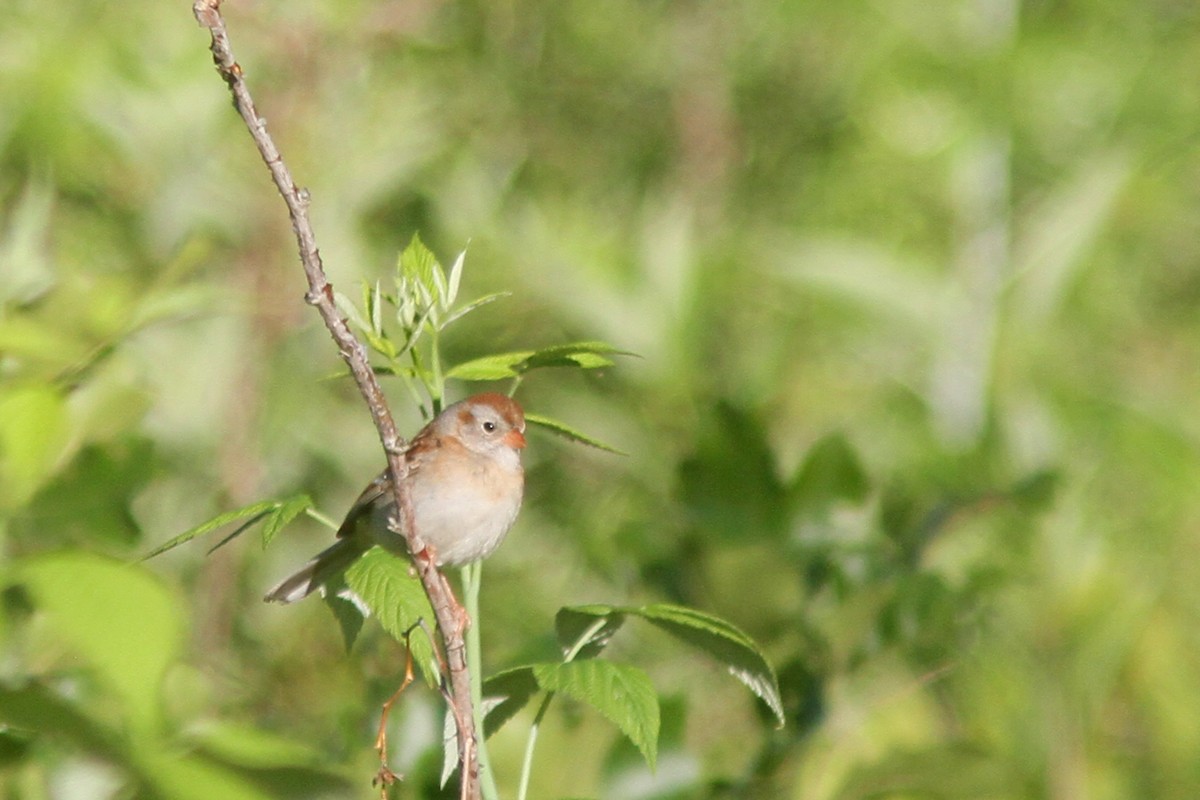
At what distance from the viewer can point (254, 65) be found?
364cm

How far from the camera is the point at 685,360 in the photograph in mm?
2977

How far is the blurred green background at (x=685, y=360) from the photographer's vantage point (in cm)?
194

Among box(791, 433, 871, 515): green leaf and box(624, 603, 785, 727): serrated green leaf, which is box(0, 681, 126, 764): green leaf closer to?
box(624, 603, 785, 727): serrated green leaf

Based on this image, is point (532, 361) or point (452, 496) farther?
point (452, 496)

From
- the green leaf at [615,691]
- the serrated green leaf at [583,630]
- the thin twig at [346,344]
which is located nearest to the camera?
the thin twig at [346,344]

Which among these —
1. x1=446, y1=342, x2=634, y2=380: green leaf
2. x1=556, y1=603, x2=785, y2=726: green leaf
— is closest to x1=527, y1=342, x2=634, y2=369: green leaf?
x1=446, y1=342, x2=634, y2=380: green leaf

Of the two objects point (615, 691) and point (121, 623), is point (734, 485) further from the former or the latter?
point (121, 623)

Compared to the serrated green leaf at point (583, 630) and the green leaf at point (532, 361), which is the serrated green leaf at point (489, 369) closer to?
the green leaf at point (532, 361)

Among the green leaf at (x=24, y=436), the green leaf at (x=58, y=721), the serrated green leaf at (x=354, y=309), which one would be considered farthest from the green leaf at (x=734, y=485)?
the green leaf at (x=58, y=721)

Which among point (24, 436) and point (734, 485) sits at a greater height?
point (734, 485)

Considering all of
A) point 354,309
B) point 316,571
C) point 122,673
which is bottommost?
point 122,673

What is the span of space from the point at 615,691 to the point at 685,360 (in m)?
1.72

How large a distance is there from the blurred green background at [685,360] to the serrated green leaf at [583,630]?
26 centimetres

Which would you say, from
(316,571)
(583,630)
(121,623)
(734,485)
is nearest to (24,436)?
(583,630)
